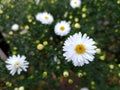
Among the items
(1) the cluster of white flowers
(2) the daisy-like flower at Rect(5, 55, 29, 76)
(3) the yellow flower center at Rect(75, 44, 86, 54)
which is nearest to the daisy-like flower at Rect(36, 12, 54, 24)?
(1) the cluster of white flowers

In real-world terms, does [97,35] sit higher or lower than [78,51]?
higher

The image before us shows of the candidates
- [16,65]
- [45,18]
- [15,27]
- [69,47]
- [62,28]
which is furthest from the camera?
[15,27]

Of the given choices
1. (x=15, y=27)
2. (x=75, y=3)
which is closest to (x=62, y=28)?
(x=75, y=3)

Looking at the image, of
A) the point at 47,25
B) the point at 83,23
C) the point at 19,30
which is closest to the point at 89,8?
the point at 83,23

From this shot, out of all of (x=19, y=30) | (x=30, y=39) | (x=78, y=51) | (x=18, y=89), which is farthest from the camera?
(x=19, y=30)

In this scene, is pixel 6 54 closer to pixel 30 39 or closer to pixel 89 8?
pixel 30 39

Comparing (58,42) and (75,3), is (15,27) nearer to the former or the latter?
(58,42)

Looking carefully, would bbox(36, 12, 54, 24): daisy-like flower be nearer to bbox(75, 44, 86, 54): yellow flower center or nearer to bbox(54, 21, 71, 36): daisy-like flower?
bbox(54, 21, 71, 36): daisy-like flower
